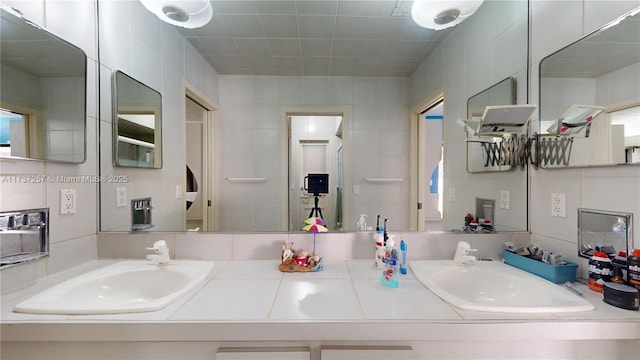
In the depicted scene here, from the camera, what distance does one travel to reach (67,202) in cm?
100

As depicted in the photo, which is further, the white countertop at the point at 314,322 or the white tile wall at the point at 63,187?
the white tile wall at the point at 63,187

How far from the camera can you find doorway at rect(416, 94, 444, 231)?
3.95ft

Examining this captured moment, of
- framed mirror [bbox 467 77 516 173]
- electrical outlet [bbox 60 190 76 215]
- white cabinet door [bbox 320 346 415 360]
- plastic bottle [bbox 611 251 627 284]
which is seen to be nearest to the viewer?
white cabinet door [bbox 320 346 415 360]

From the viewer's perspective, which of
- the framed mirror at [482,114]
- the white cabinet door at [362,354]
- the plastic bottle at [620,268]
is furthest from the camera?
the framed mirror at [482,114]

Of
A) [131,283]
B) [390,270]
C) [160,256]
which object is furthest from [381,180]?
[131,283]

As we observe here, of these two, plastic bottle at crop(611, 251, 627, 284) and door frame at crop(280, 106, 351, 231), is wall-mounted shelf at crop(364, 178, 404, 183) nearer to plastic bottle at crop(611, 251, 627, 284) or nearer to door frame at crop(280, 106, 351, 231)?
door frame at crop(280, 106, 351, 231)

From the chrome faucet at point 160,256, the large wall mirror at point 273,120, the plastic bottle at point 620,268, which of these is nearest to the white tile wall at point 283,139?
the large wall mirror at point 273,120

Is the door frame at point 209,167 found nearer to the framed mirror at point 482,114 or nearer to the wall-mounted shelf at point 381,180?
the wall-mounted shelf at point 381,180

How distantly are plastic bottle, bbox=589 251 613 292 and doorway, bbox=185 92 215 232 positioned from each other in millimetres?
1511

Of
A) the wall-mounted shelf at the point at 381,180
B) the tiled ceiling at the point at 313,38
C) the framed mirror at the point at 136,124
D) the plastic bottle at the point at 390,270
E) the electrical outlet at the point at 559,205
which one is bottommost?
the plastic bottle at the point at 390,270

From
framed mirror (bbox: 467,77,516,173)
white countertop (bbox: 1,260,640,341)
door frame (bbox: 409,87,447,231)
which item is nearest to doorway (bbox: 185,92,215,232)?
white countertop (bbox: 1,260,640,341)

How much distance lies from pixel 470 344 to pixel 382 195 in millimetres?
660

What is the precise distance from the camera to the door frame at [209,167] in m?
1.17

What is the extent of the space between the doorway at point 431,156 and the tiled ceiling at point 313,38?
229mm
